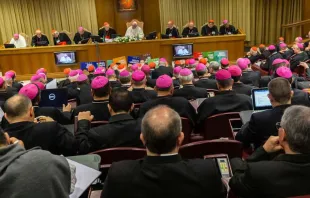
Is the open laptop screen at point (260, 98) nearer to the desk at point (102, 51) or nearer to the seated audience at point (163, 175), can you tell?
the seated audience at point (163, 175)

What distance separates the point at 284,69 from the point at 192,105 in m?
1.37

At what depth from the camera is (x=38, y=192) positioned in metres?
1.58

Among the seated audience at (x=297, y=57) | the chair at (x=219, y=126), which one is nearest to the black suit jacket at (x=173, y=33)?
the seated audience at (x=297, y=57)

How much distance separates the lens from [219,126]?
11.4 ft

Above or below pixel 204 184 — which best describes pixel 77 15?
above

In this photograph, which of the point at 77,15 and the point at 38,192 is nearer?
the point at 38,192

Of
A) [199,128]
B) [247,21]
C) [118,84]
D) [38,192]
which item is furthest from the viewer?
[247,21]

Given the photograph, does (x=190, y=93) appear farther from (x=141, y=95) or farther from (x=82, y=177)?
(x=82, y=177)

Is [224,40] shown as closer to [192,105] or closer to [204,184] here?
[192,105]

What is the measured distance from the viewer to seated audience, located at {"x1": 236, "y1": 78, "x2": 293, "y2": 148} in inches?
107

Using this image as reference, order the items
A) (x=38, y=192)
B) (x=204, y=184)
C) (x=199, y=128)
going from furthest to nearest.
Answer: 1. (x=199, y=128)
2. (x=204, y=184)
3. (x=38, y=192)

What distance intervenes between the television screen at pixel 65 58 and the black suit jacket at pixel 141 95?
16.7ft

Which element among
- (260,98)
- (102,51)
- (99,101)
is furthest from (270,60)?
(99,101)

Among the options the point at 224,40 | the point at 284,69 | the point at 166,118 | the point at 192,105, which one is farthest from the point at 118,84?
the point at 224,40
